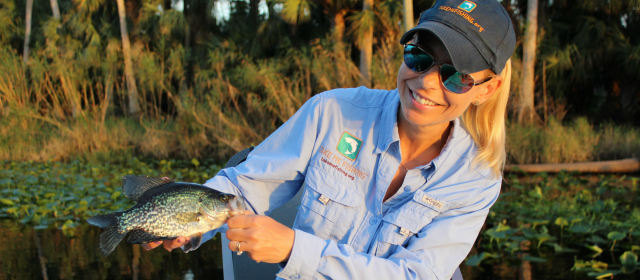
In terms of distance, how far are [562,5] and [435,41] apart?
42.6ft

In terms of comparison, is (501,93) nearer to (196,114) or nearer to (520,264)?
(520,264)

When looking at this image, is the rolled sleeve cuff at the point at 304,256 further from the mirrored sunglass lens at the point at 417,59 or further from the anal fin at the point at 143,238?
the mirrored sunglass lens at the point at 417,59

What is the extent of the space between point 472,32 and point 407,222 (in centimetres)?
63

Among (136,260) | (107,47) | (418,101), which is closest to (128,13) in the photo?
(107,47)

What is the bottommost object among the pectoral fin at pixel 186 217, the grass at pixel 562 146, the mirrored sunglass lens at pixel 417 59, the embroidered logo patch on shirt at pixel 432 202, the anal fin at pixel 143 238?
the grass at pixel 562 146

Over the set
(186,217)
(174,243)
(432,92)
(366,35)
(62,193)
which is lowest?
(62,193)

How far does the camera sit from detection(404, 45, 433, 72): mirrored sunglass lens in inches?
56.7

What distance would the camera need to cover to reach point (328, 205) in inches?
64.5

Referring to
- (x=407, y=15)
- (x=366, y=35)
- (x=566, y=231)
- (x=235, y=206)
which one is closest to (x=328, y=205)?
(x=235, y=206)

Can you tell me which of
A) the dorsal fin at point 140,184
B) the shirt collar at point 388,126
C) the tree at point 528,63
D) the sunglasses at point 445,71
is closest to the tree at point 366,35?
the tree at point 528,63

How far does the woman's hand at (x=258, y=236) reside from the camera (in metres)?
1.18

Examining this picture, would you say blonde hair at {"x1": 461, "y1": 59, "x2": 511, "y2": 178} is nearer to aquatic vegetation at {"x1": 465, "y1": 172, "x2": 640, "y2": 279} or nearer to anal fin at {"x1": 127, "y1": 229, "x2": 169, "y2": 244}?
anal fin at {"x1": 127, "y1": 229, "x2": 169, "y2": 244}

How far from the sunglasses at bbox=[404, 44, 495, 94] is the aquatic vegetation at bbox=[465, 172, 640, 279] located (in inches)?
94.3

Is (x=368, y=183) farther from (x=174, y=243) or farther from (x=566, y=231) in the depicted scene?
(x=566, y=231)
